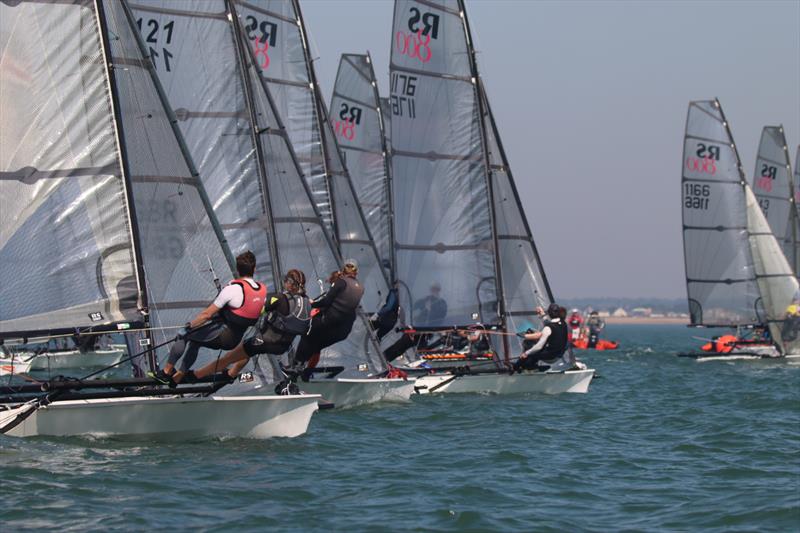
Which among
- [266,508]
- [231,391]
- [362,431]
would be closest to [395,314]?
[362,431]

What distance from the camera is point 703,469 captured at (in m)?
13.4

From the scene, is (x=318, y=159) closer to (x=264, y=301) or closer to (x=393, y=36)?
(x=393, y=36)

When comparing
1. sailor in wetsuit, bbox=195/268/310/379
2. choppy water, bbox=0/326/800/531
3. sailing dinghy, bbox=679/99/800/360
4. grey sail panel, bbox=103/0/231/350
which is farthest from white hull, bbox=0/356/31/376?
sailing dinghy, bbox=679/99/800/360

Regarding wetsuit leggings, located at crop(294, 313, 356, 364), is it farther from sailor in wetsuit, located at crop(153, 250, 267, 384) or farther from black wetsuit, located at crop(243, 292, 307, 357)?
sailor in wetsuit, located at crop(153, 250, 267, 384)

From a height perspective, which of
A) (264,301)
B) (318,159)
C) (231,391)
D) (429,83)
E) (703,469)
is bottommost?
(703,469)

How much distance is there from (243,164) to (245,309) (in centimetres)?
672

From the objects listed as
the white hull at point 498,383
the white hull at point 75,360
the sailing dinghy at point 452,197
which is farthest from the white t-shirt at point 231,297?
the white hull at point 75,360

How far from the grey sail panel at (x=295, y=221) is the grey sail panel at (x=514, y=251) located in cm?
544

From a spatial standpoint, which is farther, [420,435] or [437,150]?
[437,150]

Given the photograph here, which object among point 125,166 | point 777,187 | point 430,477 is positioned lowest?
point 430,477

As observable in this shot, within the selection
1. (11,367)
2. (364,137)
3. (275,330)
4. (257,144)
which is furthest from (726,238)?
(11,367)

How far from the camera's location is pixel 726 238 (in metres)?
41.4

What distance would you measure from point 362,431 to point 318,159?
852 centimetres

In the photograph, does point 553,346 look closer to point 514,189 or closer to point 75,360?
point 514,189
